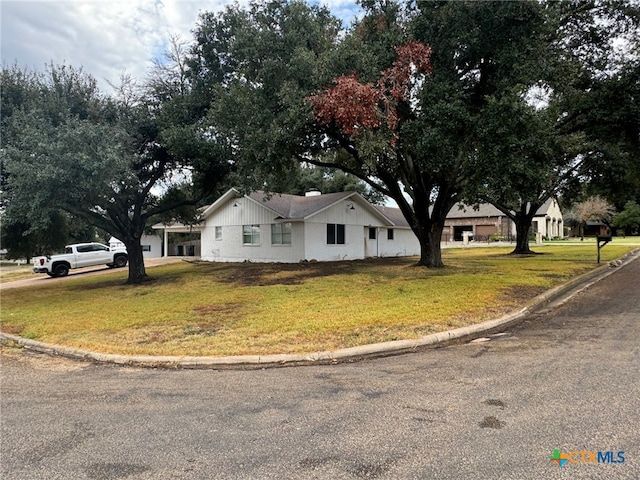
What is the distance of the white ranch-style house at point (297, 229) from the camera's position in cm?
2231

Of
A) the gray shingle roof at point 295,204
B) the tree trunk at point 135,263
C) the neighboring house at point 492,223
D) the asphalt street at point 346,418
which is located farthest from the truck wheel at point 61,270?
the neighboring house at point 492,223

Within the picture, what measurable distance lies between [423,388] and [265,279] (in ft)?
37.8

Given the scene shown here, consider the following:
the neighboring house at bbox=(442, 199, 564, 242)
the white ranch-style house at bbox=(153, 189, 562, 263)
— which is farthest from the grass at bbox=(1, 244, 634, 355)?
the neighboring house at bbox=(442, 199, 564, 242)

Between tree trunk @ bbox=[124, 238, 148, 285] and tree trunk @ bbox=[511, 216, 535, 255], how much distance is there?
2239cm

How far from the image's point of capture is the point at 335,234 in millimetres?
23734

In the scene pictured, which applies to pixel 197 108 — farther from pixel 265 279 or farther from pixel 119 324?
pixel 119 324

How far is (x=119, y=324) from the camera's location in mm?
8625

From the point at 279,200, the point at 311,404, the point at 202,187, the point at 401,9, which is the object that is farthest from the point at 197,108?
the point at 311,404

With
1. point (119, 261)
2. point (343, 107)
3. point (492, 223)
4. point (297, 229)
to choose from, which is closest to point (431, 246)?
point (297, 229)

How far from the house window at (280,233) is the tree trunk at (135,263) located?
7664 mm

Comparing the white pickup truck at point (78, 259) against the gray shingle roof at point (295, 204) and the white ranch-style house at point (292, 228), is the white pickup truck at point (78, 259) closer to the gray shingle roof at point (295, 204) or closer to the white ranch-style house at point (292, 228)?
the white ranch-style house at point (292, 228)

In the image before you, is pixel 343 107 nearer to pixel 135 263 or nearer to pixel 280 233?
pixel 135 263

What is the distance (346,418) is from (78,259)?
2598 cm

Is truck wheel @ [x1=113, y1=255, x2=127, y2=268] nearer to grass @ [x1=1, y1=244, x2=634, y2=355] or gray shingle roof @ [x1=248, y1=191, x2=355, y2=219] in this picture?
gray shingle roof @ [x1=248, y1=191, x2=355, y2=219]
